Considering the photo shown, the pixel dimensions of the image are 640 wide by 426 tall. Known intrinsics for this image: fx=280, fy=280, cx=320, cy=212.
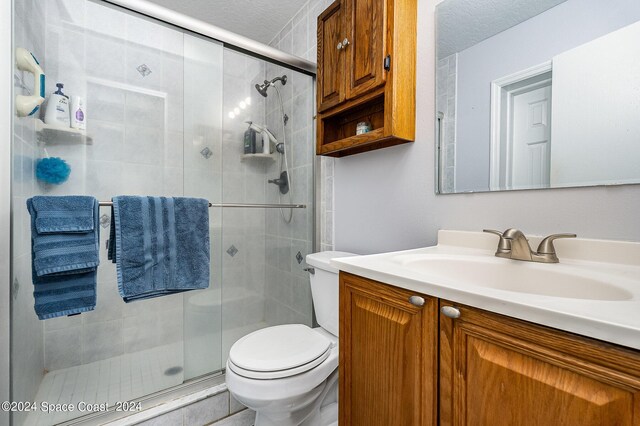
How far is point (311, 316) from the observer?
71.1 inches

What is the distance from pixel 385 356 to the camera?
2.17ft

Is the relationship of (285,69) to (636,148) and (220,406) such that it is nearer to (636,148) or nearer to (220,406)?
(636,148)

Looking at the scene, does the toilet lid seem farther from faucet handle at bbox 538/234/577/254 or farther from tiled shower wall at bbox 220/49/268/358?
faucet handle at bbox 538/234/577/254

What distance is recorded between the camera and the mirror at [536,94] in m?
Answer: 0.73

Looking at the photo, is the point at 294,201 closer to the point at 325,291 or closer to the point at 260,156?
the point at 260,156

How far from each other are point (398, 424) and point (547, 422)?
0.31 m

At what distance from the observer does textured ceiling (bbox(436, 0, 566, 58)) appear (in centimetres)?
90

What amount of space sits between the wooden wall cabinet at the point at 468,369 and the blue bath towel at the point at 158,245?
81 centimetres

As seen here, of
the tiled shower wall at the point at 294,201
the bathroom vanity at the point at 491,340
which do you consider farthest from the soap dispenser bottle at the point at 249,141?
the bathroom vanity at the point at 491,340

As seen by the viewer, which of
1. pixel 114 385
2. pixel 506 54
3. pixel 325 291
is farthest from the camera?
pixel 114 385

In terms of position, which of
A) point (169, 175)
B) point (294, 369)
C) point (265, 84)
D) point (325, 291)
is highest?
point (265, 84)

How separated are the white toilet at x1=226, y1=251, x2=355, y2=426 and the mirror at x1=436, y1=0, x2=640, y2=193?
75cm

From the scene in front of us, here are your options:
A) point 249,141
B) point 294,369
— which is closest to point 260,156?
point 249,141

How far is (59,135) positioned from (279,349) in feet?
5.22
